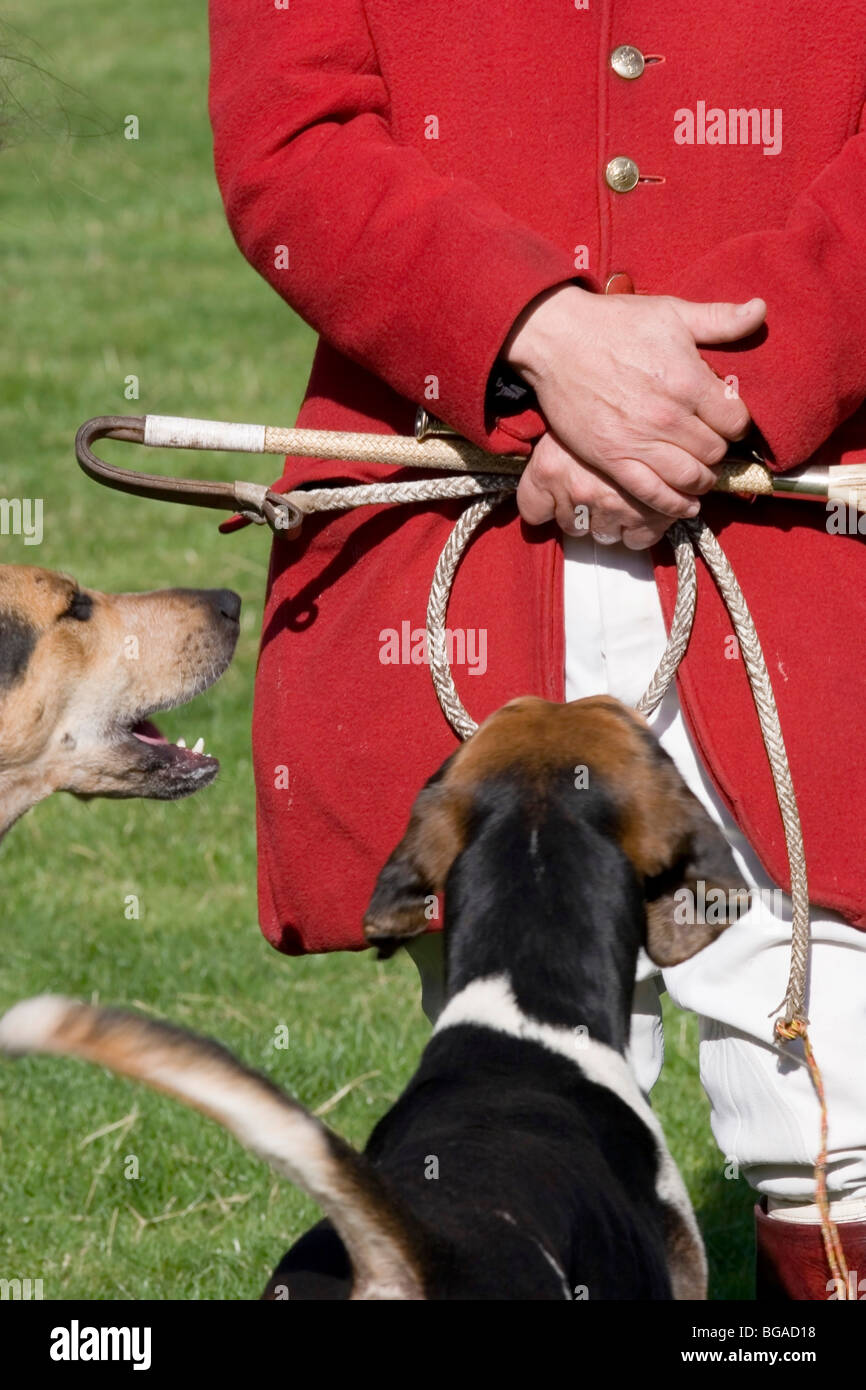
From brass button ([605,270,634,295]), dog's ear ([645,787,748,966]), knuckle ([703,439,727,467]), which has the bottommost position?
dog's ear ([645,787,748,966])

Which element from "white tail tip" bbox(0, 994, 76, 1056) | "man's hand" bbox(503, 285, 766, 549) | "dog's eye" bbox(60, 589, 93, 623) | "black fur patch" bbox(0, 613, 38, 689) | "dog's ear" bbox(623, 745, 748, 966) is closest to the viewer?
"white tail tip" bbox(0, 994, 76, 1056)

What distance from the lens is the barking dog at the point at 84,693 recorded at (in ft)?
12.3

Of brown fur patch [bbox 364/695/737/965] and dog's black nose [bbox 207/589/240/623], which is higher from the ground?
dog's black nose [bbox 207/589/240/623]

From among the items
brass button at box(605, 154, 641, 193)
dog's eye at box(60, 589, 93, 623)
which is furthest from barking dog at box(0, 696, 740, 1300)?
dog's eye at box(60, 589, 93, 623)

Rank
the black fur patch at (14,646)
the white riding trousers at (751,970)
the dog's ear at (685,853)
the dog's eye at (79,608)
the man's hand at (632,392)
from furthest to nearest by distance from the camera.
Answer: the dog's eye at (79,608)
the black fur patch at (14,646)
the white riding trousers at (751,970)
the dog's ear at (685,853)
the man's hand at (632,392)

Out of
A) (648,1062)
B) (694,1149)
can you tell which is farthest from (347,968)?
(648,1062)

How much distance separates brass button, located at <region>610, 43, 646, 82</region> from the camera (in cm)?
250

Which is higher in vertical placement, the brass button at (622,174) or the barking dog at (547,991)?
the brass button at (622,174)

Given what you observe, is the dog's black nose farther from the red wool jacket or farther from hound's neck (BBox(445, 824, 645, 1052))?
hound's neck (BBox(445, 824, 645, 1052))

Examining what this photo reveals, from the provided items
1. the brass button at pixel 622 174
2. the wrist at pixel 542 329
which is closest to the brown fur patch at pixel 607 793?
the wrist at pixel 542 329

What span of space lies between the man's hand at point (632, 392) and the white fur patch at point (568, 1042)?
643mm

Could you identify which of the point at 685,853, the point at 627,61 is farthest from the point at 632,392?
the point at 685,853

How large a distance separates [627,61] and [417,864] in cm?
108

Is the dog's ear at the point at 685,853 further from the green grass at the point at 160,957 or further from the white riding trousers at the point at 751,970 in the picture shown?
the green grass at the point at 160,957
